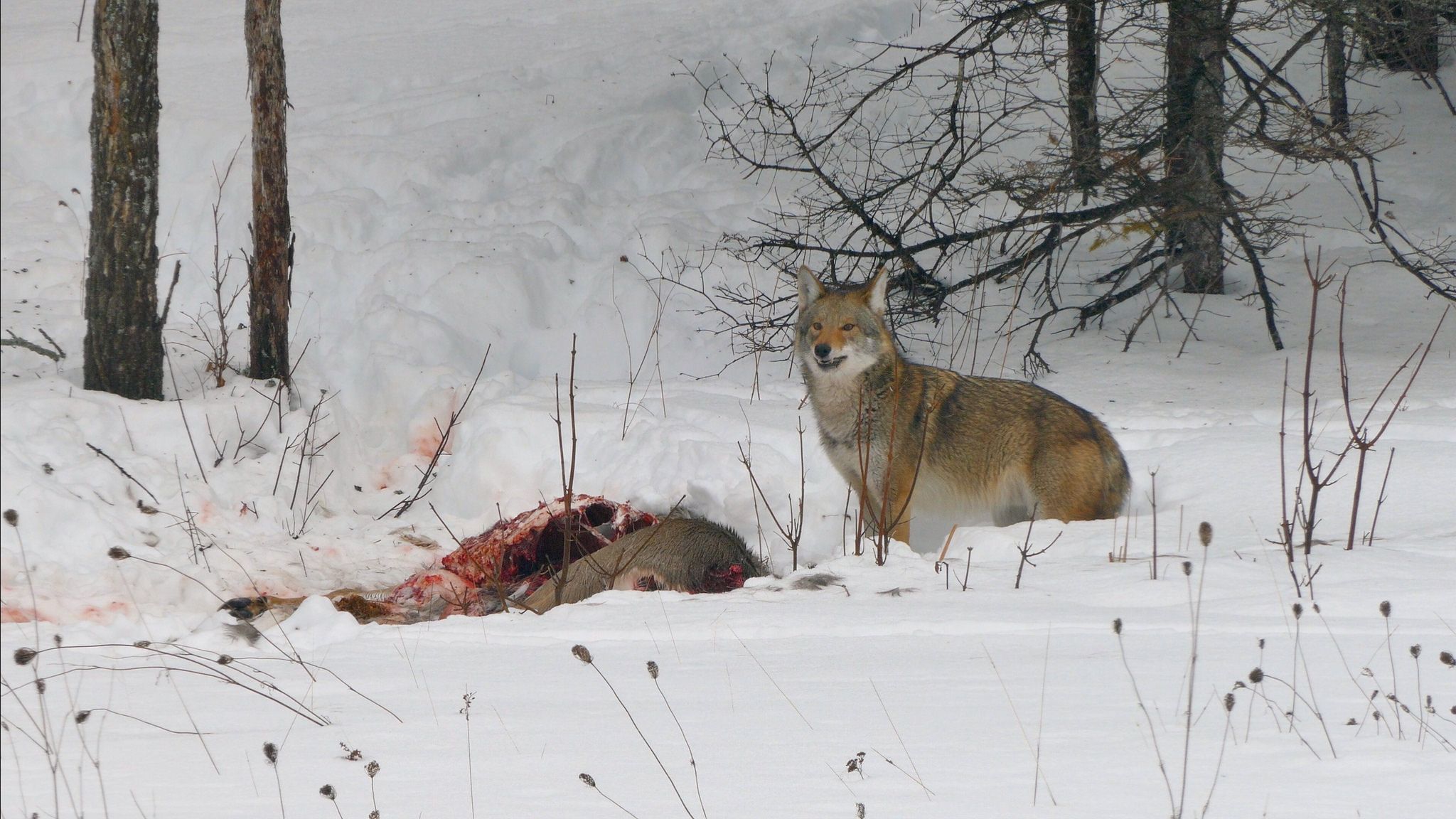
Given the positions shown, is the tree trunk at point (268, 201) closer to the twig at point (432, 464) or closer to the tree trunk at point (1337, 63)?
the twig at point (432, 464)

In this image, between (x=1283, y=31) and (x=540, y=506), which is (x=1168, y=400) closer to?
(x=540, y=506)

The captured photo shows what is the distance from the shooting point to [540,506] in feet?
20.1

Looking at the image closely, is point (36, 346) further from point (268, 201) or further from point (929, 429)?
point (268, 201)

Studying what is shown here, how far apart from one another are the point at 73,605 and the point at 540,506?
4.82 m

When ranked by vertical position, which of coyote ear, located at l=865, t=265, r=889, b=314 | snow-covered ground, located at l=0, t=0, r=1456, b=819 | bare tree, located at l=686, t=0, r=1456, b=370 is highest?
bare tree, located at l=686, t=0, r=1456, b=370

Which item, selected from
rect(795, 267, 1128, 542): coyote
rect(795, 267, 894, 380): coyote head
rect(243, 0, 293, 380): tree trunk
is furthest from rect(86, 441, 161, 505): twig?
rect(243, 0, 293, 380): tree trunk

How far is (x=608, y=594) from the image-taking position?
496 centimetres

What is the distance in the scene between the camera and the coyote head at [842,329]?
6.34 metres

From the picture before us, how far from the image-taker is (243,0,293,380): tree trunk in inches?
293

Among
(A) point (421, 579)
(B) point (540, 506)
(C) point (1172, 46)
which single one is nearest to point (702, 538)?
(B) point (540, 506)

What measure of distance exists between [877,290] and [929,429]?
82 cm

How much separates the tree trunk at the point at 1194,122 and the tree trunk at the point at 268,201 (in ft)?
18.6

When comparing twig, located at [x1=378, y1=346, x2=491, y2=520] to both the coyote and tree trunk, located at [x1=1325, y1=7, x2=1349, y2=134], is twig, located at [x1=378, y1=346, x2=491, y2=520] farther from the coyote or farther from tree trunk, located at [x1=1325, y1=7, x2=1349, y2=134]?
tree trunk, located at [x1=1325, y1=7, x2=1349, y2=134]

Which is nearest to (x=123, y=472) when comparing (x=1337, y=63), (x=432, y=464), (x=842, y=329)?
(x=842, y=329)
